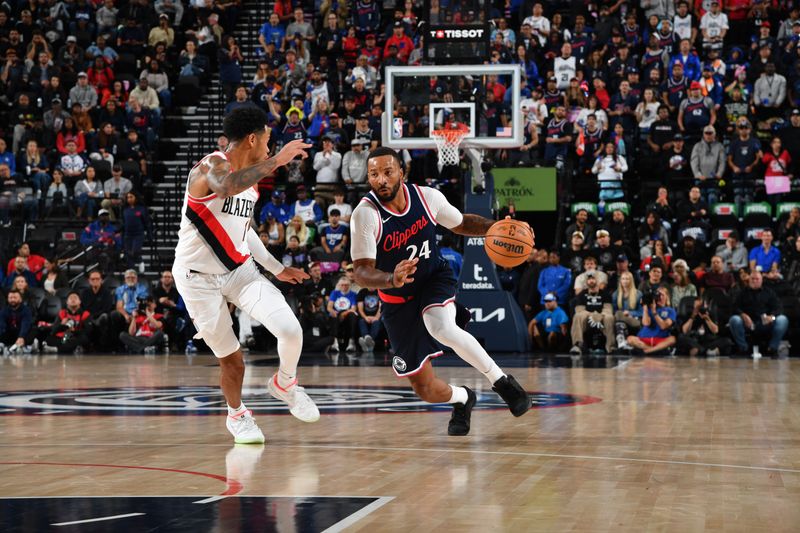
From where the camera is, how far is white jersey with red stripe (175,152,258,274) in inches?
282

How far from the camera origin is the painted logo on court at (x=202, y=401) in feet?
30.3

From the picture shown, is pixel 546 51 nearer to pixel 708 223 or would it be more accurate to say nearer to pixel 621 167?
pixel 621 167

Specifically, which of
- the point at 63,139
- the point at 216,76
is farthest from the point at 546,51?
the point at 63,139

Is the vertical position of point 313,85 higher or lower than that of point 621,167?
higher

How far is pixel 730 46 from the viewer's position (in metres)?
22.3

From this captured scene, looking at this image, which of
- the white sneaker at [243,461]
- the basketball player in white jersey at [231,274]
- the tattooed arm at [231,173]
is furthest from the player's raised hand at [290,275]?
the white sneaker at [243,461]

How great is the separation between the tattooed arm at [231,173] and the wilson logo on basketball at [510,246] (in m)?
1.56

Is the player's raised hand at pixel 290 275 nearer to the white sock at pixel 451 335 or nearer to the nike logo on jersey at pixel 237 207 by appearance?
the nike logo on jersey at pixel 237 207

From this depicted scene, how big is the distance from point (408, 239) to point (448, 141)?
365 inches

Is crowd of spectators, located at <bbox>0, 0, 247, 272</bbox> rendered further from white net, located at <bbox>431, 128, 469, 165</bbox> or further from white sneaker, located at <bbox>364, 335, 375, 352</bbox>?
white net, located at <bbox>431, 128, 469, 165</bbox>

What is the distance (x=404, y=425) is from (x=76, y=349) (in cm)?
1212

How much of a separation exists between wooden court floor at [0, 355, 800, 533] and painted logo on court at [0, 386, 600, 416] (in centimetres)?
3

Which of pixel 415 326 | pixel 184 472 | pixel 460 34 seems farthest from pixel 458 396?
pixel 460 34

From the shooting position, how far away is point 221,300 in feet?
24.0
